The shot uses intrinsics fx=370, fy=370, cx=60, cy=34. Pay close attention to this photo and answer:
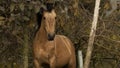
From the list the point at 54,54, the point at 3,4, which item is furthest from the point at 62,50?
the point at 3,4

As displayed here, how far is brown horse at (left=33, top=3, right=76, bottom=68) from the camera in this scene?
5.89 m

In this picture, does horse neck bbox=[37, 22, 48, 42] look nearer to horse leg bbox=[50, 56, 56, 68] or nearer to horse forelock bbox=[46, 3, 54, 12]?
horse leg bbox=[50, 56, 56, 68]

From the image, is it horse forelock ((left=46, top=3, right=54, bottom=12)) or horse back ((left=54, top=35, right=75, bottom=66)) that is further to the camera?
horse back ((left=54, top=35, right=75, bottom=66))

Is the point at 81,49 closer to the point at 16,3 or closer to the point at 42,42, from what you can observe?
the point at 42,42

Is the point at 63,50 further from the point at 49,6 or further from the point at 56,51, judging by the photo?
the point at 49,6

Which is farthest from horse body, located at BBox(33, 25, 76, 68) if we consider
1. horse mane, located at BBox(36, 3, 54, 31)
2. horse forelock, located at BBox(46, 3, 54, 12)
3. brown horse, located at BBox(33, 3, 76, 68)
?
horse forelock, located at BBox(46, 3, 54, 12)

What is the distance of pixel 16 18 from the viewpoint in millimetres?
5844

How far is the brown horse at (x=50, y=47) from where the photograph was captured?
5.89m

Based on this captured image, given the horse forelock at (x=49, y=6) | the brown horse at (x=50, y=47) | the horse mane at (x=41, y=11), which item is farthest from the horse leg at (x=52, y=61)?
the horse forelock at (x=49, y=6)

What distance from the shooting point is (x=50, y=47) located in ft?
20.9

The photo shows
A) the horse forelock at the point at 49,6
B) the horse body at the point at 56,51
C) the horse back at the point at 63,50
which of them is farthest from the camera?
the horse back at the point at 63,50

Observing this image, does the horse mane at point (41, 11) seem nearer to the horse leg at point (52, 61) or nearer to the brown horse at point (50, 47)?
the brown horse at point (50, 47)

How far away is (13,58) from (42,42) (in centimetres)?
165

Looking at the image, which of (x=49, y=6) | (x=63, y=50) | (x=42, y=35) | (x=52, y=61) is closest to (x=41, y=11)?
(x=49, y=6)
